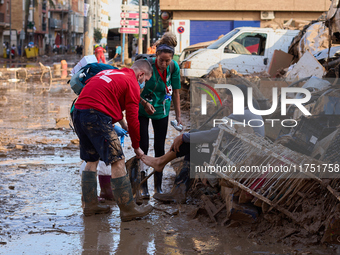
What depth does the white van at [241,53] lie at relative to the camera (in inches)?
476

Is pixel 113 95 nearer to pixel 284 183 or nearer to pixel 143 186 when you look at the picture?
pixel 143 186

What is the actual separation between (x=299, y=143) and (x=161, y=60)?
1623 mm

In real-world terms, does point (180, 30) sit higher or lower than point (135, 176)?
higher

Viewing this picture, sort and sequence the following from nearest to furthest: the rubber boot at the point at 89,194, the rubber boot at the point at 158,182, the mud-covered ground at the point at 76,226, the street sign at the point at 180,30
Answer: the mud-covered ground at the point at 76,226 → the rubber boot at the point at 89,194 → the rubber boot at the point at 158,182 → the street sign at the point at 180,30

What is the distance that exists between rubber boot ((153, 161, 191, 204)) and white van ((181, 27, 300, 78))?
7480 mm

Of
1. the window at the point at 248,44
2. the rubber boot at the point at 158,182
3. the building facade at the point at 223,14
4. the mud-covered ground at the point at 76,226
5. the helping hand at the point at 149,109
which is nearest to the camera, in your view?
the mud-covered ground at the point at 76,226

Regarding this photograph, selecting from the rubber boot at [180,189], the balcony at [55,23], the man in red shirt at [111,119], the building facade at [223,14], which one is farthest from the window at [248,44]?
the balcony at [55,23]

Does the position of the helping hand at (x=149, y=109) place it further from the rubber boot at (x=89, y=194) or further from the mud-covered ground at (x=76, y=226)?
the mud-covered ground at (x=76, y=226)

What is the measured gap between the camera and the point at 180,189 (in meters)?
4.84

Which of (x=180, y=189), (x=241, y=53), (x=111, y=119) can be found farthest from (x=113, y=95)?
(x=241, y=53)

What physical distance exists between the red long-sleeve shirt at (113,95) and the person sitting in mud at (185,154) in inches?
19.2

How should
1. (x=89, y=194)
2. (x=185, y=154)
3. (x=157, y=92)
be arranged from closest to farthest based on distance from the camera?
(x=89, y=194) → (x=185, y=154) → (x=157, y=92)

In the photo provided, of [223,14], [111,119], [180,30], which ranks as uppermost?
[223,14]

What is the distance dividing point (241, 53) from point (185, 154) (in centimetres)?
829
